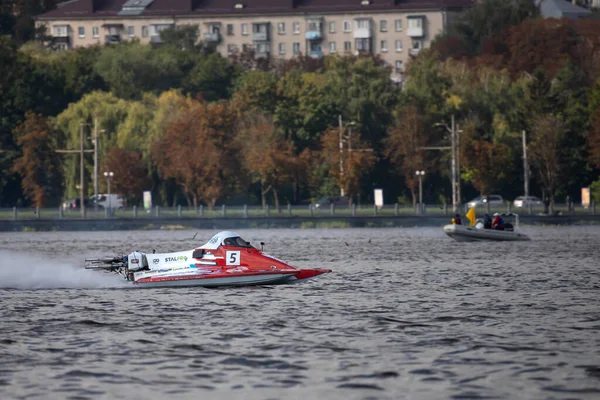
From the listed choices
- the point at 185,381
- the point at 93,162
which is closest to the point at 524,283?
the point at 185,381

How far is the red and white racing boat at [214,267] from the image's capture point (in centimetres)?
4350

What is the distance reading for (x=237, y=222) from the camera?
115 meters

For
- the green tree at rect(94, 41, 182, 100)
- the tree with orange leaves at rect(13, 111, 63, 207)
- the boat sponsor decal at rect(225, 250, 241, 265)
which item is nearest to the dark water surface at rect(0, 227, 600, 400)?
the boat sponsor decal at rect(225, 250, 241, 265)

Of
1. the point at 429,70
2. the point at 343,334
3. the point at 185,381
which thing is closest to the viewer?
the point at 185,381

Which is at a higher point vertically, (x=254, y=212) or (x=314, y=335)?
(x=254, y=212)

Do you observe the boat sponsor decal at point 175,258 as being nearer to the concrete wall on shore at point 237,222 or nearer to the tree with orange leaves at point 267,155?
the concrete wall on shore at point 237,222

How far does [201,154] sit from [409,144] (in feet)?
72.0

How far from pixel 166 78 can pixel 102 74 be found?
10.2 meters

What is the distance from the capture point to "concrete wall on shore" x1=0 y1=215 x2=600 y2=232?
115m

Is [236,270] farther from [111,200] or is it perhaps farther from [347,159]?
[111,200]

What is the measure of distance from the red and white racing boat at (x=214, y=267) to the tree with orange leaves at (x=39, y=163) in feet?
305

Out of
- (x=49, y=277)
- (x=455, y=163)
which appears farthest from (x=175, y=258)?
(x=455, y=163)

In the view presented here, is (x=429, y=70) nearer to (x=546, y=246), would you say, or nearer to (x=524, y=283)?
(x=546, y=246)

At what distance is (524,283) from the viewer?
49344mm
